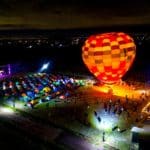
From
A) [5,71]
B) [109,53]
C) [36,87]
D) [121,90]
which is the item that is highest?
[109,53]

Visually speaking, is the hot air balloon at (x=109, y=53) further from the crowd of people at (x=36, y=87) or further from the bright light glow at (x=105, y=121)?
the crowd of people at (x=36, y=87)

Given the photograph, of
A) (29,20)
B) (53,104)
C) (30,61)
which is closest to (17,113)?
(53,104)

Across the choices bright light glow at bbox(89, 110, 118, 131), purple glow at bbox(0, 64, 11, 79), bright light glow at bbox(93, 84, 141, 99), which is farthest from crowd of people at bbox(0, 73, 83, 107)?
bright light glow at bbox(89, 110, 118, 131)

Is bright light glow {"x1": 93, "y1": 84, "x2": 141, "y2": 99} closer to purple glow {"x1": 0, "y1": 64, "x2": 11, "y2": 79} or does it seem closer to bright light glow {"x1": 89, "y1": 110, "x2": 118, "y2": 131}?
bright light glow {"x1": 89, "y1": 110, "x2": 118, "y2": 131}

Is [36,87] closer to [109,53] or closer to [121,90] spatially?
[121,90]

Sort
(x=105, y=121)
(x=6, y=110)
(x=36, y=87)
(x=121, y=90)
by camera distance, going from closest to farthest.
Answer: (x=105, y=121), (x=6, y=110), (x=121, y=90), (x=36, y=87)

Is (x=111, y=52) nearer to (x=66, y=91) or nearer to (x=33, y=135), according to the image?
(x=33, y=135)

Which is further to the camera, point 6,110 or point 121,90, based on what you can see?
point 121,90

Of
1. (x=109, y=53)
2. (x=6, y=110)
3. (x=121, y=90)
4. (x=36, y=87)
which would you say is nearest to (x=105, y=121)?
(x=109, y=53)

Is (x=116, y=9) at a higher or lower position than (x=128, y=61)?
higher
